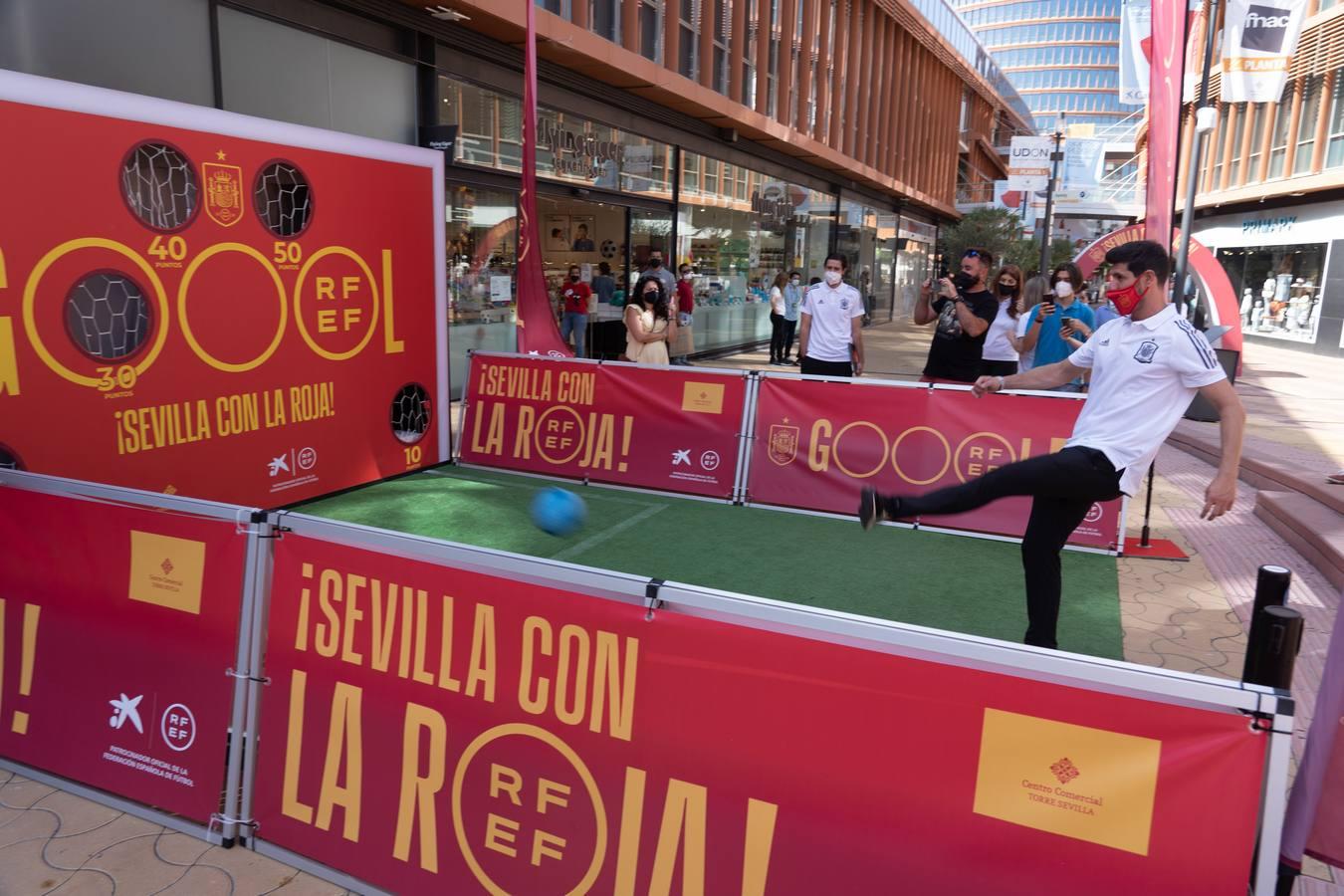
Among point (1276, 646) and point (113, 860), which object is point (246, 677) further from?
point (1276, 646)

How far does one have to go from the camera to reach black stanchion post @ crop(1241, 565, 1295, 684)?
2.27 m

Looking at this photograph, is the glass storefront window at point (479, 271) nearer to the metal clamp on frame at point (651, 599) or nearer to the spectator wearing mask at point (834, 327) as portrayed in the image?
the spectator wearing mask at point (834, 327)

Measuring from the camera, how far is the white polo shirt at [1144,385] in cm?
385

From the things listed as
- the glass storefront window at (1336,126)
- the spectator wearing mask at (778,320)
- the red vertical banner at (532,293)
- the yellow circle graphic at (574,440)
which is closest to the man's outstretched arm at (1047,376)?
the yellow circle graphic at (574,440)

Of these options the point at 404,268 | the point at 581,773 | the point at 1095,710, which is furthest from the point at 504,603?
the point at 404,268

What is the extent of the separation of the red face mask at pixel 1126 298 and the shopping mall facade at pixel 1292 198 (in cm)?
2523

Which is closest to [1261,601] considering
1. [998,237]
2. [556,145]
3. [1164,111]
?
[1164,111]

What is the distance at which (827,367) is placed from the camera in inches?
365

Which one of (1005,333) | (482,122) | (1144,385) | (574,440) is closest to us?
(1144,385)

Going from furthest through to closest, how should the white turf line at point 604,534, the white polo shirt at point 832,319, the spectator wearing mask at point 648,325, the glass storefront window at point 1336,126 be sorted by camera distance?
the glass storefront window at point 1336,126, the spectator wearing mask at point 648,325, the white polo shirt at point 832,319, the white turf line at point 604,534

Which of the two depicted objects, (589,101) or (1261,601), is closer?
(1261,601)

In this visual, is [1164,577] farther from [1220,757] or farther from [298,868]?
[298,868]

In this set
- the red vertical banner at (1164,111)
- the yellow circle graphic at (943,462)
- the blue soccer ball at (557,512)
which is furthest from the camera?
the red vertical banner at (1164,111)

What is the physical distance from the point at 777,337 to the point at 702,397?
38.2ft
